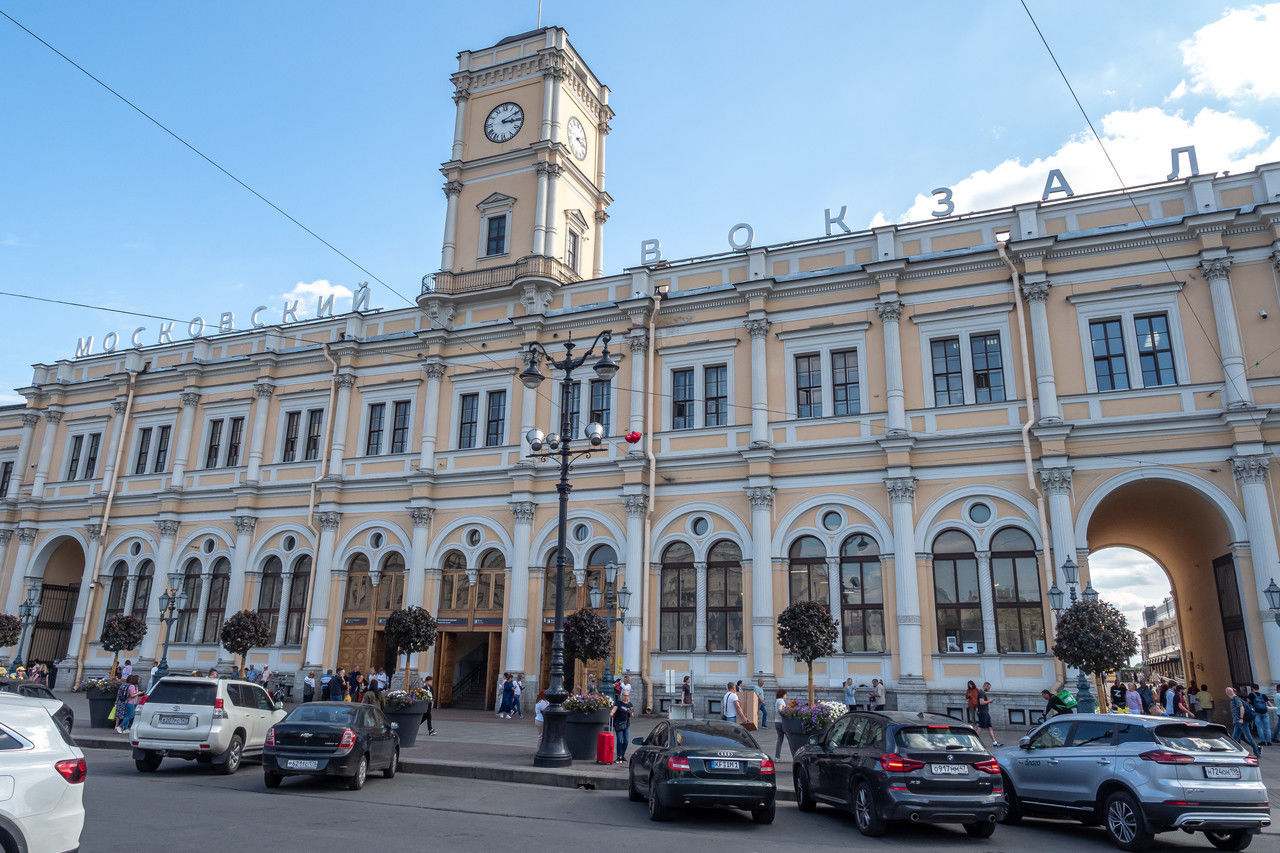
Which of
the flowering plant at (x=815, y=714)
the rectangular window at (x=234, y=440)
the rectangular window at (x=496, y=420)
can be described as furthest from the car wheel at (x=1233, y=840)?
the rectangular window at (x=234, y=440)

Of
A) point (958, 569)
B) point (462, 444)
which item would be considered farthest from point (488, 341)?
point (958, 569)

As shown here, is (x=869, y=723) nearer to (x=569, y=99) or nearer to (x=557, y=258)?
(x=557, y=258)

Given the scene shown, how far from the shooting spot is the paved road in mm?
9914

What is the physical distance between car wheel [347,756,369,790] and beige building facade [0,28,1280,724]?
8.12 metres

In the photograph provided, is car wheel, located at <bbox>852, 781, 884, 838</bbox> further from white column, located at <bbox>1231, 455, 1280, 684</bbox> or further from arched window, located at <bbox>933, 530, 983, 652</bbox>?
white column, located at <bbox>1231, 455, 1280, 684</bbox>

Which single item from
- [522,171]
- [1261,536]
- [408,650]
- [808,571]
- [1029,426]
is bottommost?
[408,650]

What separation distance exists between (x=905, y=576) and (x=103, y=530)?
3386cm

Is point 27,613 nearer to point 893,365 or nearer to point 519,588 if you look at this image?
point 519,588

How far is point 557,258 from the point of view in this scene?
3419 cm

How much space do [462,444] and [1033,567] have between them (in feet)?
66.7

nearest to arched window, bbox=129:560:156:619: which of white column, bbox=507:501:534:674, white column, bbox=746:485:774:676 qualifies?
white column, bbox=507:501:534:674

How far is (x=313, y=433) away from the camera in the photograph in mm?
36562

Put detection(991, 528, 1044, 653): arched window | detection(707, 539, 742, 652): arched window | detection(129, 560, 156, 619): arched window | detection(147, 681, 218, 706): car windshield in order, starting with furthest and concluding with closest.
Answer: detection(129, 560, 156, 619): arched window → detection(707, 539, 742, 652): arched window → detection(991, 528, 1044, 653): arched window → detection(147, 681, 218, 706): car windshield

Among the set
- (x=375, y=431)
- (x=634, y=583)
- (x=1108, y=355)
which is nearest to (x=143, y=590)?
(x=375, y=431)
